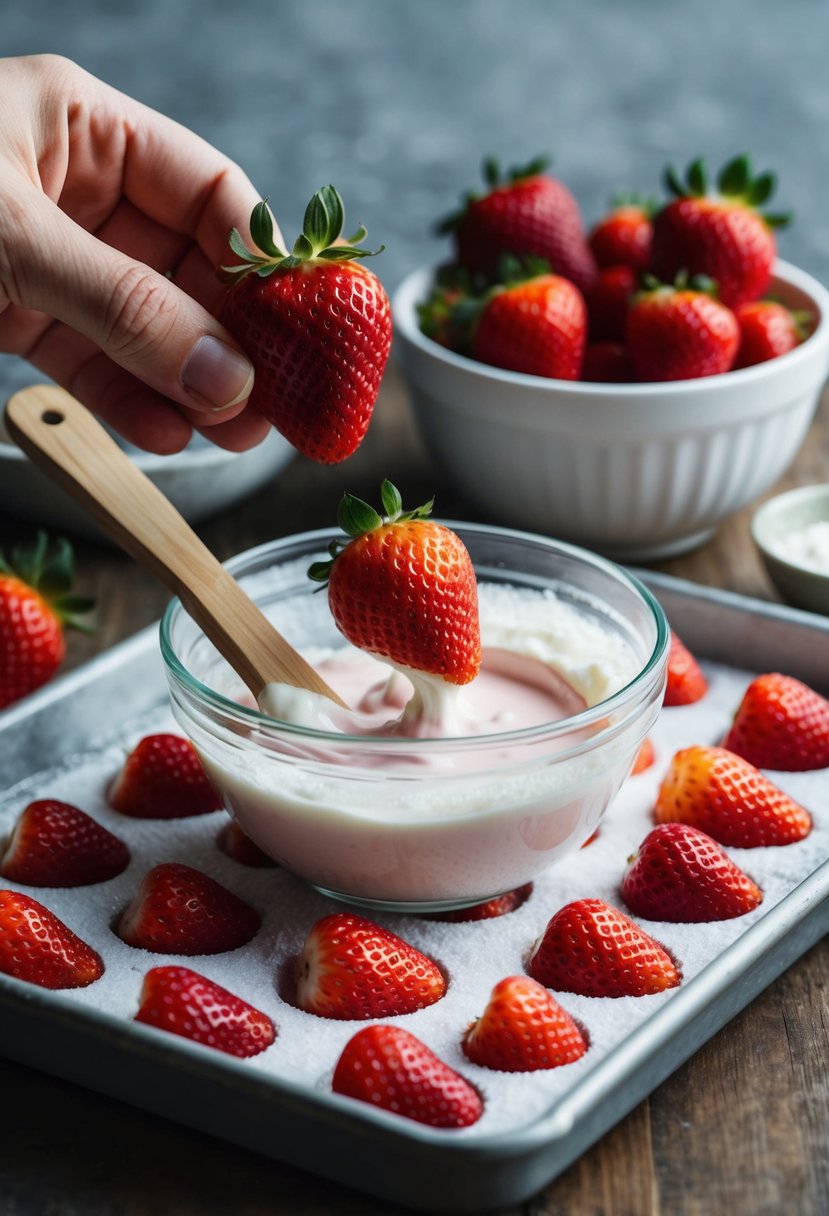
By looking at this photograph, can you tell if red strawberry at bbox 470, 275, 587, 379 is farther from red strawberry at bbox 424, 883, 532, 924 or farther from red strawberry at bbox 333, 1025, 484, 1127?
red strawberry at bbox 333, 1025, 484, 1127

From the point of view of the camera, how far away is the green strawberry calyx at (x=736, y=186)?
1778 mm

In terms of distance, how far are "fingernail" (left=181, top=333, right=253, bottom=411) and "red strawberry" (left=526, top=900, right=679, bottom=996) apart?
17.6 inches

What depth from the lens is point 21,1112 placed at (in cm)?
98

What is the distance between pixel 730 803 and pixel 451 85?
1.98 m

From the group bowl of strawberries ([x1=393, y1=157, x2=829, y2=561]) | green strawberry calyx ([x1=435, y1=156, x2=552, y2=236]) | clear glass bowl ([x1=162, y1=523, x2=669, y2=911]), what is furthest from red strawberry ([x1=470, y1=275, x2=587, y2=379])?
clear glass bowl ([x1=162, y1=523, x2=669, y2=911])

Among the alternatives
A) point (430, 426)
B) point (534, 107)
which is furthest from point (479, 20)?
point (430, 426)

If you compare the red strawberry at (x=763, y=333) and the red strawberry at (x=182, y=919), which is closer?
the red strawberry at (x=182, y=919)

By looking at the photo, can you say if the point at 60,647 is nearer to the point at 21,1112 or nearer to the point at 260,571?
the point at 260,571

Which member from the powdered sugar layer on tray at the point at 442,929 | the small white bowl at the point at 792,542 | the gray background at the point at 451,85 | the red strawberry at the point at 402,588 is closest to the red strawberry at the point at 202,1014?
the powdered sugar layer on tray at the point at 442,929

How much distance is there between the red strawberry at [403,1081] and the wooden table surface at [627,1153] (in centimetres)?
5

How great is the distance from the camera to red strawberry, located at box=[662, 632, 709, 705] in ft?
4.67

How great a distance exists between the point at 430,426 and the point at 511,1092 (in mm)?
1049

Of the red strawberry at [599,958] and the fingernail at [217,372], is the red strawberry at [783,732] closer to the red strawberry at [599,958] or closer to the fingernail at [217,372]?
the red strawberry at [599,958]

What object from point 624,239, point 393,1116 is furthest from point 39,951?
point 624,239
